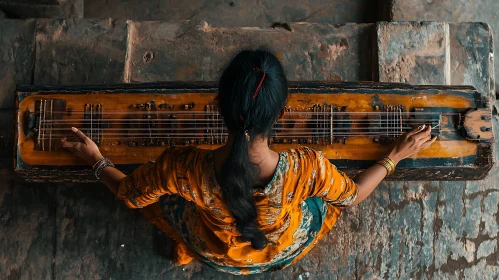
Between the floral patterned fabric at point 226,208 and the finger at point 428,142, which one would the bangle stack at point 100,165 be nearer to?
the floral patterned fabric at point 226,208

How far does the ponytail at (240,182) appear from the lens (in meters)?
1.50

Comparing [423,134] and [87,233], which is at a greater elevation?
[423,134]

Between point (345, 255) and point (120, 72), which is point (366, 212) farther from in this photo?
point (120, 72)

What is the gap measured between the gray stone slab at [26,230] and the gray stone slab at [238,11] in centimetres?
159

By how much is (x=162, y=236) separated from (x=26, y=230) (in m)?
0.86

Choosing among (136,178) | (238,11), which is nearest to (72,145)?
(136,178)

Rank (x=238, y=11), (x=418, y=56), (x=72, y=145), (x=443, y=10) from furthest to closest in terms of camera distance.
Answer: (x=238, y=11) → (x=443, y=10) → (x=418, y=56) → (x=72, y=145)

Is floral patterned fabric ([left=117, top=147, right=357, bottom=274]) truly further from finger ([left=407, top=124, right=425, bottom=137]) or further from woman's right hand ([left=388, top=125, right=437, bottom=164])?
finger ([left=407, top=124, right=425, bottom=137])

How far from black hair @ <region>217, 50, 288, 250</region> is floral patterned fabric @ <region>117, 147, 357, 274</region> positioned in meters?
0.18

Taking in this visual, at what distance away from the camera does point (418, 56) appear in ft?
10.0

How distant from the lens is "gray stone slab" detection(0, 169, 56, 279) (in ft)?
9.64

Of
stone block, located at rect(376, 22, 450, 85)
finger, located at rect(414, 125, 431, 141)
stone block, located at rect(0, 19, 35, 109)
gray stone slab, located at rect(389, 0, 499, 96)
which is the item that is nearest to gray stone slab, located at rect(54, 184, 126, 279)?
stone block, located at rect(0, 19, 35, 109)

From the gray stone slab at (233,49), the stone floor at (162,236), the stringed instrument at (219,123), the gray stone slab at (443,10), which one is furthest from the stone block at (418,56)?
the stringed instrument at (219,123)

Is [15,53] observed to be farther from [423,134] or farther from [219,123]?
[423,134]
